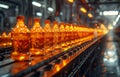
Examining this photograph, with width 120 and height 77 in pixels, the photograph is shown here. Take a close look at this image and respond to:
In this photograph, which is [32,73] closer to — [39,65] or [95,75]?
[39,65]

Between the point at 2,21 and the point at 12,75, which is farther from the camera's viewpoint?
the point at 2,21

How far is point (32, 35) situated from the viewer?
3473mm

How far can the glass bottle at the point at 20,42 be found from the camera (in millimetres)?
2848

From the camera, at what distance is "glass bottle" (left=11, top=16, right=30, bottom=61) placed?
285cm

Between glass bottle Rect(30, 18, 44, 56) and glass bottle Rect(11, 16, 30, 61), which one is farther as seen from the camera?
glass bottle Rect(30, 18, 44, 56)

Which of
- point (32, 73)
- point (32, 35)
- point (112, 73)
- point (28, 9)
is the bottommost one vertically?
point (112, 73)

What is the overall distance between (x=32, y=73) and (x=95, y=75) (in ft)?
23.4

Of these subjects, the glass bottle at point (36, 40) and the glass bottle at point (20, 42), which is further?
the glass bottle at point (36, 40)

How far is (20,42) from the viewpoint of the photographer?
2.87 m

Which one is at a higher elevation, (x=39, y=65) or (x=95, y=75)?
(x=39, y=65)

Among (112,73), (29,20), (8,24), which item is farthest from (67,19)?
(29,20)

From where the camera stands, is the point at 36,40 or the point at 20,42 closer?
the point at 20,42

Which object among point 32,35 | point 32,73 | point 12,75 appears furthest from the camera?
point 32,35

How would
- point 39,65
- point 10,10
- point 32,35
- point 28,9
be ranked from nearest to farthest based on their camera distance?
point 39,65, point 32,35, point 28,9, point 10,10
